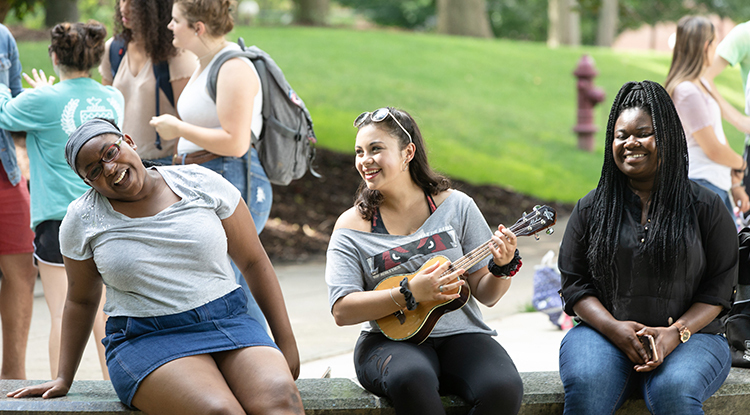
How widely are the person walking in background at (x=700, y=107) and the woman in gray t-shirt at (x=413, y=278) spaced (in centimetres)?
196

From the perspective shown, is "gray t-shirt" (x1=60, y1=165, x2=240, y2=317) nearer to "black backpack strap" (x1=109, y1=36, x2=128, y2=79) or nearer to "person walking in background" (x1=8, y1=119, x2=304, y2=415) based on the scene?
"person walking in background" (x1=8, y1=119, x2=304, y2=415)

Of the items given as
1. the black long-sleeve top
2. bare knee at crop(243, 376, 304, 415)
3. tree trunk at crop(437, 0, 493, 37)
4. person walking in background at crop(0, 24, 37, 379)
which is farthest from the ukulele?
tree trunk at crop(437, 0, 493, 37)

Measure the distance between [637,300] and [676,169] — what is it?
55 cm

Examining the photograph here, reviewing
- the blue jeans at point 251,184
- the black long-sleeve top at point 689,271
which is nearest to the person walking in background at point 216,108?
the blue jeans at point 251,184

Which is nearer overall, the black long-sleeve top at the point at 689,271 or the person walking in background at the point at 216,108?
the black long-sleeve top at the point at 689,271

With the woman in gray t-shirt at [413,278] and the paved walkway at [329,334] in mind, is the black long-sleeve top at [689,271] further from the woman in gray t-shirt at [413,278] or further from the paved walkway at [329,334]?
the paved walkway at [329,334]

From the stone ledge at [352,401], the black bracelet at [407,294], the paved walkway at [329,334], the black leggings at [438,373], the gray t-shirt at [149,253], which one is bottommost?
the paved walkway at [329,334]

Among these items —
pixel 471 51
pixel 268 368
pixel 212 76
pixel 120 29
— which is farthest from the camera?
pixel 471 51

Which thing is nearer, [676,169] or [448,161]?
[676,169]

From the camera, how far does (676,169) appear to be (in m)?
3.09

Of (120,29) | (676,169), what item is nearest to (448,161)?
(120,29)

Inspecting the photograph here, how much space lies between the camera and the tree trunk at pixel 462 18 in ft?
80.0

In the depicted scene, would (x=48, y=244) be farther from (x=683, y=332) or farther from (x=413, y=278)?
(x=683, y=332)

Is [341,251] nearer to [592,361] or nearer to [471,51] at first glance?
[592,361]
